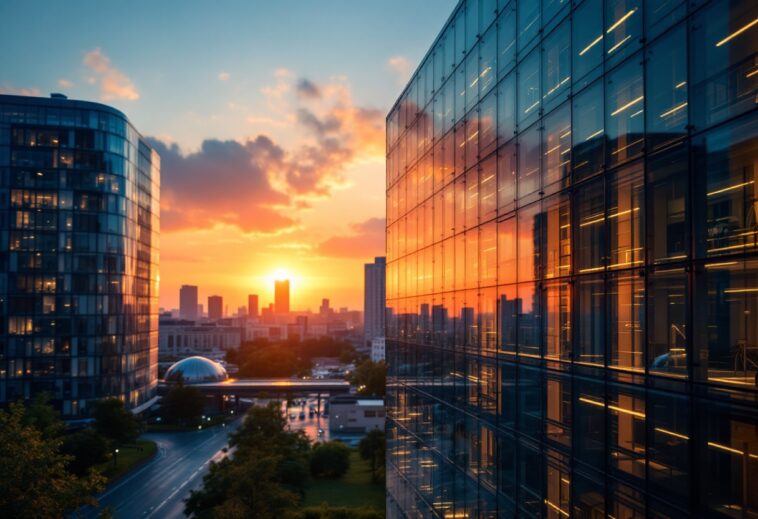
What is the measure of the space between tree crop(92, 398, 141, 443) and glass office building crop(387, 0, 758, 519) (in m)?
53.5

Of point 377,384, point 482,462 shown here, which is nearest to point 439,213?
point 482,462

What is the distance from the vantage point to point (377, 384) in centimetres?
11481

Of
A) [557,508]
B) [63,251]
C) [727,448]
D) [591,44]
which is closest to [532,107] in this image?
[591,44]

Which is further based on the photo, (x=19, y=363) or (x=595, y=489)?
→ (x=19, y=363)

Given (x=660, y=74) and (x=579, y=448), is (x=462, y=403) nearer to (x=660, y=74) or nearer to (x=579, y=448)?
(x=579, y=448)

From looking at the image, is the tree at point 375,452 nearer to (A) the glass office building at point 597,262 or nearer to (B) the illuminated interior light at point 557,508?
(A) the glass office building at point 597,262

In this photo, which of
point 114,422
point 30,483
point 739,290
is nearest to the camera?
point 739,290

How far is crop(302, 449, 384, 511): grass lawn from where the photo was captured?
51456 millimetres

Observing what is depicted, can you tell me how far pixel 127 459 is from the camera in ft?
221

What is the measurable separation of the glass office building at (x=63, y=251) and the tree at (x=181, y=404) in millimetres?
11794

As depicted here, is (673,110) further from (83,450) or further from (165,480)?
(165,480)

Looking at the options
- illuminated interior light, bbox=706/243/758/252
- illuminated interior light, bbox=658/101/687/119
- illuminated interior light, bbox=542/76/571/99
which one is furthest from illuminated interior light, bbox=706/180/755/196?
illuminated interior light, bbox=542/76/571/99

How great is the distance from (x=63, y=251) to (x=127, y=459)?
90.5 ft

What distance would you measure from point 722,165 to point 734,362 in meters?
2.91
